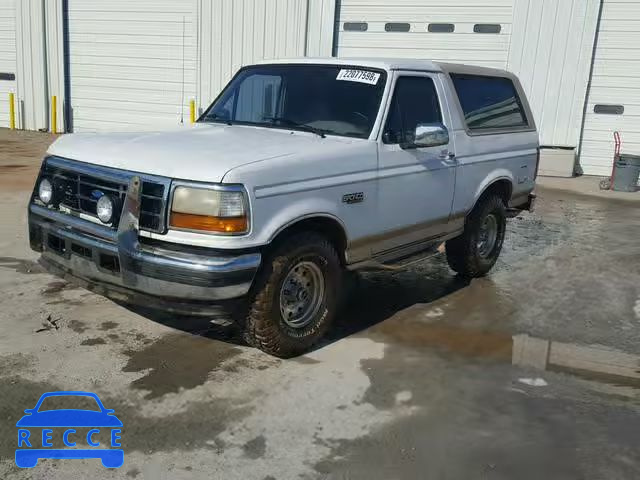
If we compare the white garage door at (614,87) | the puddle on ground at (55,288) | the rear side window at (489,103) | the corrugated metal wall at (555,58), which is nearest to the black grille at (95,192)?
the puddle on ground at (55,288)

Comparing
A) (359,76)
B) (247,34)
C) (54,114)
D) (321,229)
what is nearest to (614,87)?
(247,34)

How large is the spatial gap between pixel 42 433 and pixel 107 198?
4.67 feet

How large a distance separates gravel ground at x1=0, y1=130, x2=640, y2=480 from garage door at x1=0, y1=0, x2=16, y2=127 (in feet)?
50.3

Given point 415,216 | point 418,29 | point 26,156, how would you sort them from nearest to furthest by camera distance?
1. point 415,216
2. point 26,156
3. point 418,29

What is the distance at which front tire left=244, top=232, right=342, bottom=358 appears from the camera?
4.10 m

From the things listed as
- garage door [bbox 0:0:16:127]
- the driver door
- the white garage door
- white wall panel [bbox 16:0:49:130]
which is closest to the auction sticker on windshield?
the driver door

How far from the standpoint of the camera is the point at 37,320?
4.88m

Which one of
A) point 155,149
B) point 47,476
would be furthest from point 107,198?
point 47,476

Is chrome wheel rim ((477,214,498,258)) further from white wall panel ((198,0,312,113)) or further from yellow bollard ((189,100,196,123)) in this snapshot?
yellow bollard ((189,100,196,123))

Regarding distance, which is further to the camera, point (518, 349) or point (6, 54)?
point (6, 54)

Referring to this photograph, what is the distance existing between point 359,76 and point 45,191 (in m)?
2.49

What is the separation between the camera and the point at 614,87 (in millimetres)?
13922

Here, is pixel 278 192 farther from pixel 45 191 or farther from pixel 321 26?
pixel 321 26

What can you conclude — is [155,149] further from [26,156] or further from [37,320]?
[26,156]
